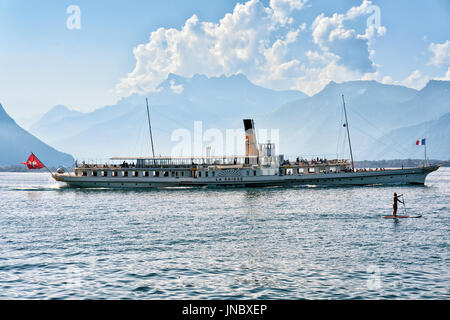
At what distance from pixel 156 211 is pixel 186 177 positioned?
39.1 meters

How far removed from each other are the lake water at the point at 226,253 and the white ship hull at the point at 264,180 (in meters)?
34.9

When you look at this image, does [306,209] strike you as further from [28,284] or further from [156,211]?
[28,284]

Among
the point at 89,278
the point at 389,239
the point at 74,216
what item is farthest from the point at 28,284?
the point at 74,216

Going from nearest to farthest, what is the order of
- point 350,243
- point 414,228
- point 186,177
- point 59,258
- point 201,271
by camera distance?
point 201,271
point 59,258
point 350,243
point 414,228
point 186,177

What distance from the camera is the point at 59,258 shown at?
99.4 ft

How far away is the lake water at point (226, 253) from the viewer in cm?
2273

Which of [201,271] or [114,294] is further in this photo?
[201,271]

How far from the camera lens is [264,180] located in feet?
308

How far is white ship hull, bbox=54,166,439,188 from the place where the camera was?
308 ft

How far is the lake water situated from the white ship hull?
114ft

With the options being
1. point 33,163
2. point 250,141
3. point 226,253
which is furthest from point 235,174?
point 226,253

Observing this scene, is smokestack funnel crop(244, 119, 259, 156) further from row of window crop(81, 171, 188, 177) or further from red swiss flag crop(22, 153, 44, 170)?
red swiss flag crop(22, 153, 44, 170)

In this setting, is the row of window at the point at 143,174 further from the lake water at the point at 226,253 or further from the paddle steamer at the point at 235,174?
the lake water at the point at 226,253
